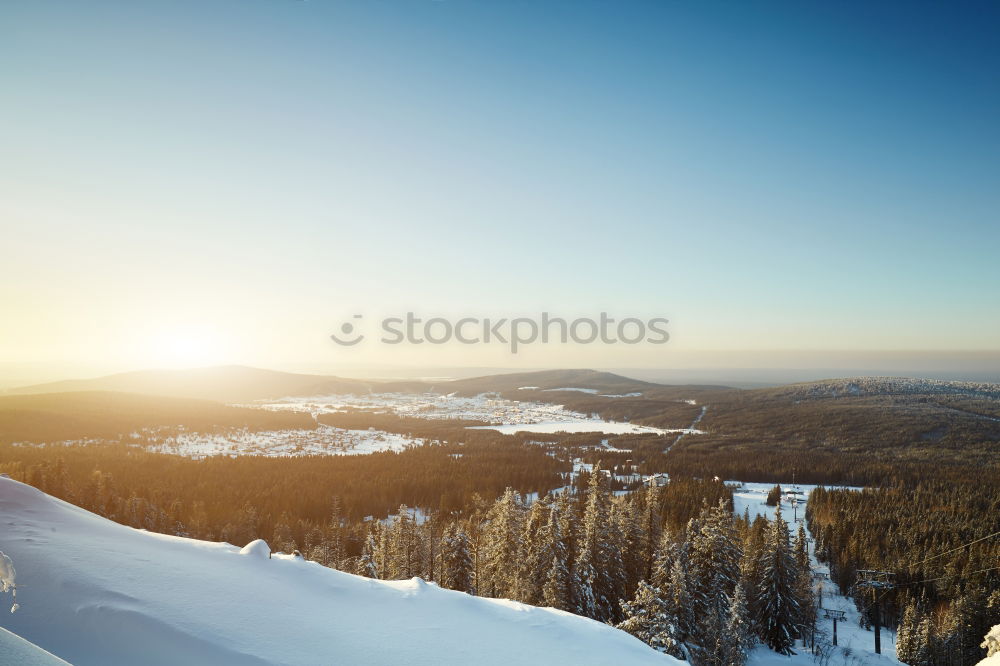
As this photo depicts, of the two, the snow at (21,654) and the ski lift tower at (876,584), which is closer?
the snow at (21,654)

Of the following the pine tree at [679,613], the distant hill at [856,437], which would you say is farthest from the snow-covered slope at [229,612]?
the distant hill at [856,437]

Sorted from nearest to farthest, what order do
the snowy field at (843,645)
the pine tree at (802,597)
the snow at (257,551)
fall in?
the snow at (257,551) → the snowy field at (843,645) → the pine tree at (802,597)

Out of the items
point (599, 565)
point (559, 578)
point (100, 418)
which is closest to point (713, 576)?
point (599, 565)

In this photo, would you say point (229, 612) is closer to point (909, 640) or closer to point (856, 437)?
point (909, 640)

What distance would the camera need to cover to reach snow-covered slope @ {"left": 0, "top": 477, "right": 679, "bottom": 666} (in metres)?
5.83

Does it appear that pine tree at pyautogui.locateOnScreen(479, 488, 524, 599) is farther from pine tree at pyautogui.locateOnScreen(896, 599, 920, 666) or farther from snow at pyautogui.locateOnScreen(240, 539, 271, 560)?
pine tree at pyautogui.locateOnScreen(896, 599, 920, 666)

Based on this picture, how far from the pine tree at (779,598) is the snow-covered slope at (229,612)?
32.2 meters

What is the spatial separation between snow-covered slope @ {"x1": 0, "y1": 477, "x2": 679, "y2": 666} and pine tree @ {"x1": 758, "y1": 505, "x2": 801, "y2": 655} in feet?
106

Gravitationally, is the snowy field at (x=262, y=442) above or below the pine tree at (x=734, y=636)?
below

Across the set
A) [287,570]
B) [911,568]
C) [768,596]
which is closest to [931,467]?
[911,568]

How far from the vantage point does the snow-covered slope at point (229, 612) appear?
583 centimetres

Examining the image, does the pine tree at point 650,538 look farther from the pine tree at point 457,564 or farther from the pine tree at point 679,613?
the pine tree at point 457,564

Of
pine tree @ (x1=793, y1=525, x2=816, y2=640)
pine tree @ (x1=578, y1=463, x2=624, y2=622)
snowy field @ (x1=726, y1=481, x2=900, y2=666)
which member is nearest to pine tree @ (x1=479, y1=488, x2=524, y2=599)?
pine tree @ (x1=578, y1=463, x2=624, y2=622)

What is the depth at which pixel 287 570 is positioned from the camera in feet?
29.8
